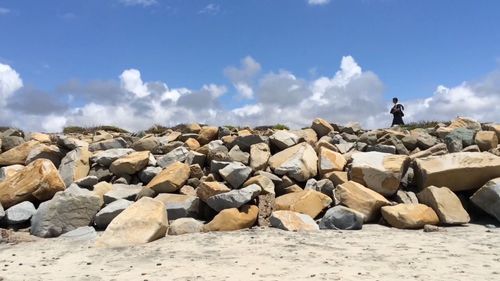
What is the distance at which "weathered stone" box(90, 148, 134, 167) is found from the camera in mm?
12094

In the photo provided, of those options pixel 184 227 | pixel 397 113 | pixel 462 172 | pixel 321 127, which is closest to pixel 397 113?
pixel 397 113

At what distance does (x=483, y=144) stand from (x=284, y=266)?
7.91 meters

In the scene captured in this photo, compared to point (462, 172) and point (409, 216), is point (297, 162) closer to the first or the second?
point (409, 216)

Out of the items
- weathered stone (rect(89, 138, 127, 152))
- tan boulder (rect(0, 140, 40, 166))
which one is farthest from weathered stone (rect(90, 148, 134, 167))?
tan boulder (rect(0, 140, 40, 166))

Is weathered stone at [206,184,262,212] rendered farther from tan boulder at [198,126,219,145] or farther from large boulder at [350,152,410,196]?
tan boulder at [198,126,219,145]

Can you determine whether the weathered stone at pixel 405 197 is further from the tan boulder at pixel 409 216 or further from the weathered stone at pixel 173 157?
the weathered stone at pixel 173 157

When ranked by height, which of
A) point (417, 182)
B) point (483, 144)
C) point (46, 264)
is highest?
point (483, 144)

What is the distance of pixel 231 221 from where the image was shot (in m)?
8.90

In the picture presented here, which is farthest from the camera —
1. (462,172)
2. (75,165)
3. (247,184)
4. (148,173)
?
(75,165)

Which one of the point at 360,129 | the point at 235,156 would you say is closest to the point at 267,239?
the point at 235,156

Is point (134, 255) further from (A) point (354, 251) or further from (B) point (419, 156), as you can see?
(B) point (419, 156)

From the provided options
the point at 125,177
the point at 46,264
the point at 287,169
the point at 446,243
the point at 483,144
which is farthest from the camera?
the point at 483,144

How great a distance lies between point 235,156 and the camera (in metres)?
11.8

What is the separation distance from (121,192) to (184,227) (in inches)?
94.8
